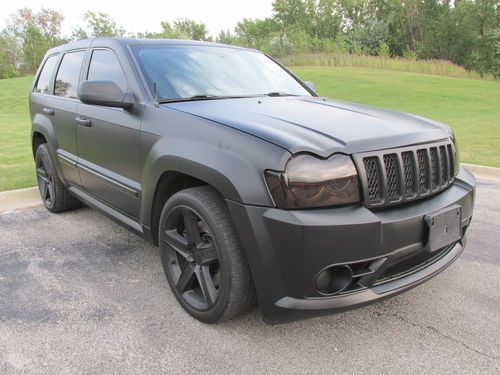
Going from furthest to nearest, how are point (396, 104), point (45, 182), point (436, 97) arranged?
point (436, 97)
point (396, 104)
point (45, 182)

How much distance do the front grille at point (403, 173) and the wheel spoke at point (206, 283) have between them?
1.02m

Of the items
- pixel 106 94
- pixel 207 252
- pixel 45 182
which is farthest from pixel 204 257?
pixel 45 182

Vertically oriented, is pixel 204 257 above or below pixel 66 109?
below

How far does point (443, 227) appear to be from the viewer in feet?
7.84

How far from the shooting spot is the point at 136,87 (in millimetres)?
3062

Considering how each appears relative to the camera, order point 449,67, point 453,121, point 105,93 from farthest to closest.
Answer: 1. point 449,67
2. point 453,121
3. point 105,93

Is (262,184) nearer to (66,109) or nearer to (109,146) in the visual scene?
(109,146)

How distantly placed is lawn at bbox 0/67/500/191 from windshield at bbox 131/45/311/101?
330cm

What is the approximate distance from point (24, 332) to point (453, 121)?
1232 cm

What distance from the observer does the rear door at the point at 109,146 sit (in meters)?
3.06

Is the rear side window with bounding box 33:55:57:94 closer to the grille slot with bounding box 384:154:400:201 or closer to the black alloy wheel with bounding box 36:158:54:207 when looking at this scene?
the black alloy wheel with bounding box 36:158:54:207

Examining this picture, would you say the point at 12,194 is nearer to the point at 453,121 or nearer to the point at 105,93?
the point at 105,93

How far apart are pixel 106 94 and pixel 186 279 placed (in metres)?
1.33

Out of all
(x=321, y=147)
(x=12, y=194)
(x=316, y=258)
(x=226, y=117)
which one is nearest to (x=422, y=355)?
(x=316, y=258)
